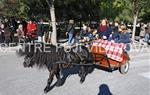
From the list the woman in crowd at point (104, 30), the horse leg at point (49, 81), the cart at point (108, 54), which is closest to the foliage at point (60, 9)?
the woman in crowd at point (104, 30)

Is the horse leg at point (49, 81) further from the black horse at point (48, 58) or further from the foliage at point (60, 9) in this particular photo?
the foliage at point (60, 9)

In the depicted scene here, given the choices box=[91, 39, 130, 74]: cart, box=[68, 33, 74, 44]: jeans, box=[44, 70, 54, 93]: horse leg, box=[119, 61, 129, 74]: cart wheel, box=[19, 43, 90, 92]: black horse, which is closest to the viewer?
box=[19, 43, 90, 92]: black horse

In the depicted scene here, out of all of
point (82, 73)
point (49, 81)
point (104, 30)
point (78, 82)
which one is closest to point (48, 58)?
point (49, 81)

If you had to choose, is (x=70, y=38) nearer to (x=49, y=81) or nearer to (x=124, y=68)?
(x=124, y=68)

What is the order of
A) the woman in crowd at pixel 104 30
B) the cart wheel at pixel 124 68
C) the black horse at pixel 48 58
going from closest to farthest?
the black horse at pixel 48 58 → the cart wheel at pixel 124 68 → the woman in crowd at pixel 104 30

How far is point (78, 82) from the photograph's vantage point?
8.77 m

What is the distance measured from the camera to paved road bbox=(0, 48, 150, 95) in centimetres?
785

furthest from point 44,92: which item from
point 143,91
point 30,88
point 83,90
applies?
point 143,91

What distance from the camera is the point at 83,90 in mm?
8008

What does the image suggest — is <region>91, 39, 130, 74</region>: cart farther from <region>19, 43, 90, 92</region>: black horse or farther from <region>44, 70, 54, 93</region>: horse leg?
<region>44, 70, 54, 93</region>: horse leg

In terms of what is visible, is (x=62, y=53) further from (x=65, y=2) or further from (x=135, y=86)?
(x=65, y=2)

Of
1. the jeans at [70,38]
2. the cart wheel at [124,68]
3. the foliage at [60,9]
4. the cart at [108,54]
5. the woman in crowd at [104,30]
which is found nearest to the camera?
the cart at [108,54]

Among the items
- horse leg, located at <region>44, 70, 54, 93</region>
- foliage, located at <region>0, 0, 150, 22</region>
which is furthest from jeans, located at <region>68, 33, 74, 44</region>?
horse leg, located at <region>44, 70, 54, 93</region>

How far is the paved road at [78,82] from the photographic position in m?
7.85
